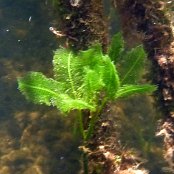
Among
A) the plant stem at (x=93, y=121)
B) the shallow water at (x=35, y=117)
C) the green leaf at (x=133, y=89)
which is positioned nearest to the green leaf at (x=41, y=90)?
the plant stem at (x=93, y=121)

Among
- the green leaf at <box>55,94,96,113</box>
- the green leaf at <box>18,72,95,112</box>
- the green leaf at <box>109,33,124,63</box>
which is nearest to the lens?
the green leaf at <box>55,94,96,113</box>

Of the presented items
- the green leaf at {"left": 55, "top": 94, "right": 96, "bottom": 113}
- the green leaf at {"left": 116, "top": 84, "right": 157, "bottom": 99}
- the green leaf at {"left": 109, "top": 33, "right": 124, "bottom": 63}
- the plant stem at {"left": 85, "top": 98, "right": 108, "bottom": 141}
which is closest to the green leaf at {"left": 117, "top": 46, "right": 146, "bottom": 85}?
the green leaf at {"left": 109, "top": 33, "right": 124, "bottom": 63}

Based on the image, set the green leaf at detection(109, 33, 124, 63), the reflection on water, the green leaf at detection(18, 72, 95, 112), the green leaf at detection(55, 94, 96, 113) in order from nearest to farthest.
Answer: the green leaf at detection(55, 94, 96, 113) → the green leaf at detection(18, 72, 95, 112) → the green leaf at detection(109, 33, 124, 63) → the reflection on water

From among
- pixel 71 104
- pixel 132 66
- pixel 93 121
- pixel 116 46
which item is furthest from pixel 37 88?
pixel 132 66

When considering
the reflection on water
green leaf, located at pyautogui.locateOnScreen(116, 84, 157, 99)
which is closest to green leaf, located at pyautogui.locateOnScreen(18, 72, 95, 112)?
green leaf, located at pyautogui.locateOnScreen(116, 84, 157, 99)

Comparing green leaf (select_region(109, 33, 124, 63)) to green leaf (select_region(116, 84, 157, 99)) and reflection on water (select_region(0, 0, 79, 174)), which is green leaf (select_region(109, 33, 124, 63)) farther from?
reflection on water (select_region(0, 0, 79, 174))

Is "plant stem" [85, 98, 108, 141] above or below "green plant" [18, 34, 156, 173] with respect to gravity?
below

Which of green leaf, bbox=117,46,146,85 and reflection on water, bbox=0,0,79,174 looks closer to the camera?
green leaf, bbox=117,46,146,85
